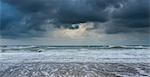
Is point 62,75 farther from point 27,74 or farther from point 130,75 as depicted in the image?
point 130,75

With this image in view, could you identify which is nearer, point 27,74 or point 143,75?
point 143,75

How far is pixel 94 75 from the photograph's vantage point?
39.9 feet

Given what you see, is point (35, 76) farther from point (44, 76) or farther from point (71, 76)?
point (71, 76)

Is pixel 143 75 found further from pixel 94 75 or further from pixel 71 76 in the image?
pixel 71 76

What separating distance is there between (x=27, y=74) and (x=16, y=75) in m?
0.57

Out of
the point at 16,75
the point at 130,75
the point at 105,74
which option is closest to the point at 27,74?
the point at 16,75

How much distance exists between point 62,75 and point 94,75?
1.55m

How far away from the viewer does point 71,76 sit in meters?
11.9

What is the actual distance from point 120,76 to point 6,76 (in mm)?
5390

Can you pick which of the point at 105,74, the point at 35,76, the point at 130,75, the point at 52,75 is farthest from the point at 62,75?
the point at 130,75

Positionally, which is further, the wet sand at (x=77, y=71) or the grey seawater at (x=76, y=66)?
the grey seawater at (x=76, y=66)

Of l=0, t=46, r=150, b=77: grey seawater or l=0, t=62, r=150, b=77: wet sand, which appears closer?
l=0, t=62, r=150, b=77: wet sand

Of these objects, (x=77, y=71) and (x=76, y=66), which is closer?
(x=77, y=71)

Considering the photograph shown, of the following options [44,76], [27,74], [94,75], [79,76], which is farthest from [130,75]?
[27,74]
